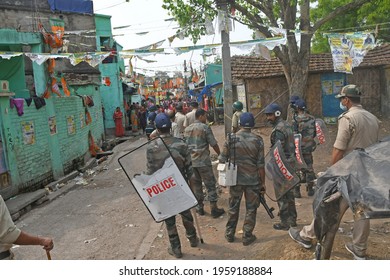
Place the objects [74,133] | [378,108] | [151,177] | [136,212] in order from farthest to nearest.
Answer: [378,108] < [74,133] < [136,212] < [151,177]

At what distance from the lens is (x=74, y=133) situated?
38.3 feet

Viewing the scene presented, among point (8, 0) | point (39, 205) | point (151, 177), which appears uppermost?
point (8, 0)

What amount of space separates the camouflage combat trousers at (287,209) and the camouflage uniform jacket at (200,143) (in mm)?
1592

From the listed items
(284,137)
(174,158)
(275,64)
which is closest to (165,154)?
(174,158)

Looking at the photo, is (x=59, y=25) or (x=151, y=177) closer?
(x=151, y=177)

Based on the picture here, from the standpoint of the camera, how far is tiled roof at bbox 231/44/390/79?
52.0 feet

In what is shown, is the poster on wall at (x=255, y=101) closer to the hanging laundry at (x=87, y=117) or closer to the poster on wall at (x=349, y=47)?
the poster on wall at (x=349, y=47)

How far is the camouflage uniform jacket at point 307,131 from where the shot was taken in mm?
7105

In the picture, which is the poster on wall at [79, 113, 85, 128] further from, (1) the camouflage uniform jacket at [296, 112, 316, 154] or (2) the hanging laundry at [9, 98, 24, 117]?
(1) the camouflage uniform jacket at [296, 112, 316, 154]

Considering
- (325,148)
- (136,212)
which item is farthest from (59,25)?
(325,148)

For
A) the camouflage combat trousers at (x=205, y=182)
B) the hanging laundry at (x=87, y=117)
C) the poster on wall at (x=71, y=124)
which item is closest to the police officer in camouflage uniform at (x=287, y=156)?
the camouflage combat trousers at (x=205, y=182)
